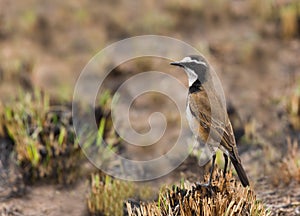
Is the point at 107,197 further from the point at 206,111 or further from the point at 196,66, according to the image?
the point at 196,66

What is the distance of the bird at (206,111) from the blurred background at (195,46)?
68.4 inches

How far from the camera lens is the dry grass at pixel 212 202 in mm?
4223

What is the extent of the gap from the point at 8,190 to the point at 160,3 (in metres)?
6.19

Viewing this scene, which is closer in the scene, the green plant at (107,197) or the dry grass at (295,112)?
the green plant at (107,197)

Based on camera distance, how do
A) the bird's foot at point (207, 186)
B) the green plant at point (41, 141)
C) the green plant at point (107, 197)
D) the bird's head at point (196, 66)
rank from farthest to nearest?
1. the green plant at point (41, 141)
2. the green plant at point (107, 197)
3. the bird's head at point (196, 66)
4. the bird's foot at point (207, 186)

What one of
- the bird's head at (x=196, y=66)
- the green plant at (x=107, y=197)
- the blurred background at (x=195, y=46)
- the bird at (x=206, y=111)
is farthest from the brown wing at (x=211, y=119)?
the blurred background at (x=195, y=46)

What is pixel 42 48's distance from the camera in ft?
33.2

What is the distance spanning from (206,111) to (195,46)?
17.4 feet

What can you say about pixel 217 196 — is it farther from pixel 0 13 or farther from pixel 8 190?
pixel 0 13

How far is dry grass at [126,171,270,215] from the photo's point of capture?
13.9 ft

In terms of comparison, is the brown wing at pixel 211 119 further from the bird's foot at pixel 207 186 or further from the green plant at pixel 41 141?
the green plant at pixel 41 141

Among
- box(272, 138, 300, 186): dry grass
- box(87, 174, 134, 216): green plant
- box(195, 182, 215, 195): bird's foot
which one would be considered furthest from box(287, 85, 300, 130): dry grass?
box(195, 182, 215, 195): bird's foot

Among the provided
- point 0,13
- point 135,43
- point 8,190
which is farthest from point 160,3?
point 8,190

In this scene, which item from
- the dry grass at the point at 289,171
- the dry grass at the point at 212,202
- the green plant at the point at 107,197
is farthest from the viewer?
the dry grass at the point at 289,171
